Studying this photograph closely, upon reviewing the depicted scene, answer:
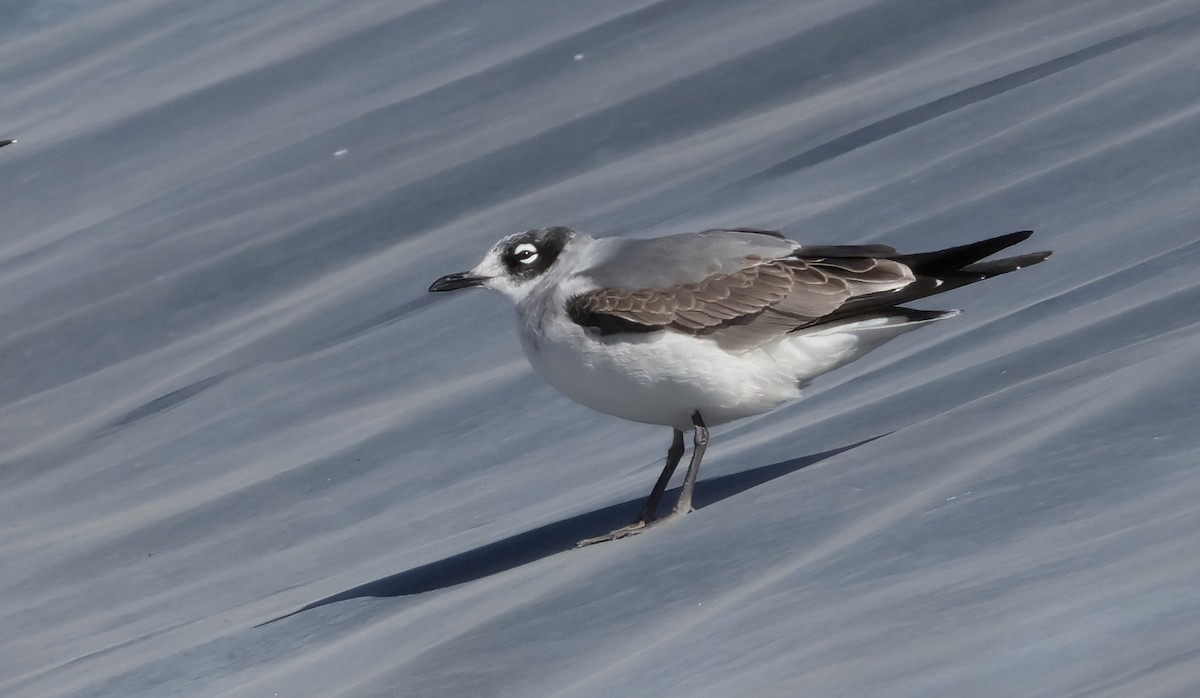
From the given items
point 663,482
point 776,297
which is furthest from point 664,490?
point 776,297

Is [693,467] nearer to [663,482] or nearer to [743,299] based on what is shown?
[663,482]

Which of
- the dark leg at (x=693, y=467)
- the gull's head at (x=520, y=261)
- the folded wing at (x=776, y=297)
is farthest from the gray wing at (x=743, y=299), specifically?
the gull's head at (x=520, y=261)

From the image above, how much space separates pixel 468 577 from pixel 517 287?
110 centimetres

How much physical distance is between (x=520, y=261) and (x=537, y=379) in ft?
2.58

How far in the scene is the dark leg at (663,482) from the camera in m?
4.84

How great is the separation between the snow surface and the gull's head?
0.63 metres

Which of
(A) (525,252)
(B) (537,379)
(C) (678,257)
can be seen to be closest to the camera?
(C) (678,257)

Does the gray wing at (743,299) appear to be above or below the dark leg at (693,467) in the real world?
above

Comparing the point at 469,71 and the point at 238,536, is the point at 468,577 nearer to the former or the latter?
the point at 238,536

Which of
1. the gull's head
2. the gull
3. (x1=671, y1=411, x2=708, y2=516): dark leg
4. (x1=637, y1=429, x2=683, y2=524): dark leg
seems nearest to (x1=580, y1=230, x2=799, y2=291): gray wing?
the gull

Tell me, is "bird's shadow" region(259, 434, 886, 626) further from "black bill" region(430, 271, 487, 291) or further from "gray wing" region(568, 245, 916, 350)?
"black bill" region(430, 271, 487, 291)

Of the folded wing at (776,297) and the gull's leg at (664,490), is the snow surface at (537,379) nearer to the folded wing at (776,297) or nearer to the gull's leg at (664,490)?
the gull's leg at (664,490)

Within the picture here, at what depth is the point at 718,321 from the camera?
4.86m

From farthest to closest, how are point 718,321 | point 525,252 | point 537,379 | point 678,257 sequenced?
point 537,379
point 525,252
point 678,257
point 718,321
